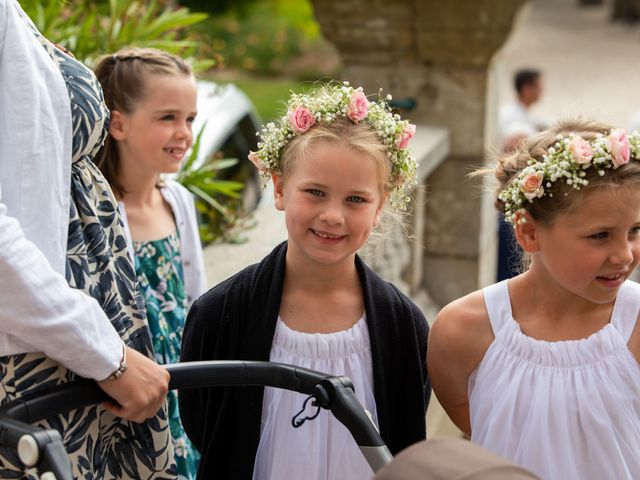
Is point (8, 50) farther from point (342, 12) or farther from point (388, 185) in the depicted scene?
point (342, 12)

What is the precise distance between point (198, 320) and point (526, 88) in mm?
6685

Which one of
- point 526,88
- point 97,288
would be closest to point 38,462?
point 97,288

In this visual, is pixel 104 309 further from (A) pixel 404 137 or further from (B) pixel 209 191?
(B) pixel 209 191

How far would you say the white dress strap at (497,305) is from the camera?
2.62 m

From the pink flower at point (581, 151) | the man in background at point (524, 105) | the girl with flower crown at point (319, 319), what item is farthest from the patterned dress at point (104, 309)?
the man in background at point (524, 105)

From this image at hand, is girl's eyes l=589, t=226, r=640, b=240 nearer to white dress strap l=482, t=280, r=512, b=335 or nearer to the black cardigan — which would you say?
white dress strap l=482, t=280, r=512, b=335

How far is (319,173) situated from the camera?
257 centimetres

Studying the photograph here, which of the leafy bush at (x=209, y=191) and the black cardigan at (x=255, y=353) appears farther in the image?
the leafy bush at (x=209, y=191)

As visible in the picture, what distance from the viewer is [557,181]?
251cm

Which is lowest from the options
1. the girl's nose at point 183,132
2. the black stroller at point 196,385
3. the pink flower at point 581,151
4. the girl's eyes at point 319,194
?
the black stroller at point 196,385

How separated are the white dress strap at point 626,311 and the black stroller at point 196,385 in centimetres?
73

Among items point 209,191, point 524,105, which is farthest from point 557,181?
point 524,105

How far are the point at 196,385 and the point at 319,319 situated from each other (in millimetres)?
476

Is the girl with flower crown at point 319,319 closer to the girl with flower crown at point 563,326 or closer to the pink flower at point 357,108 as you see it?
the pink flower at point 357,108
